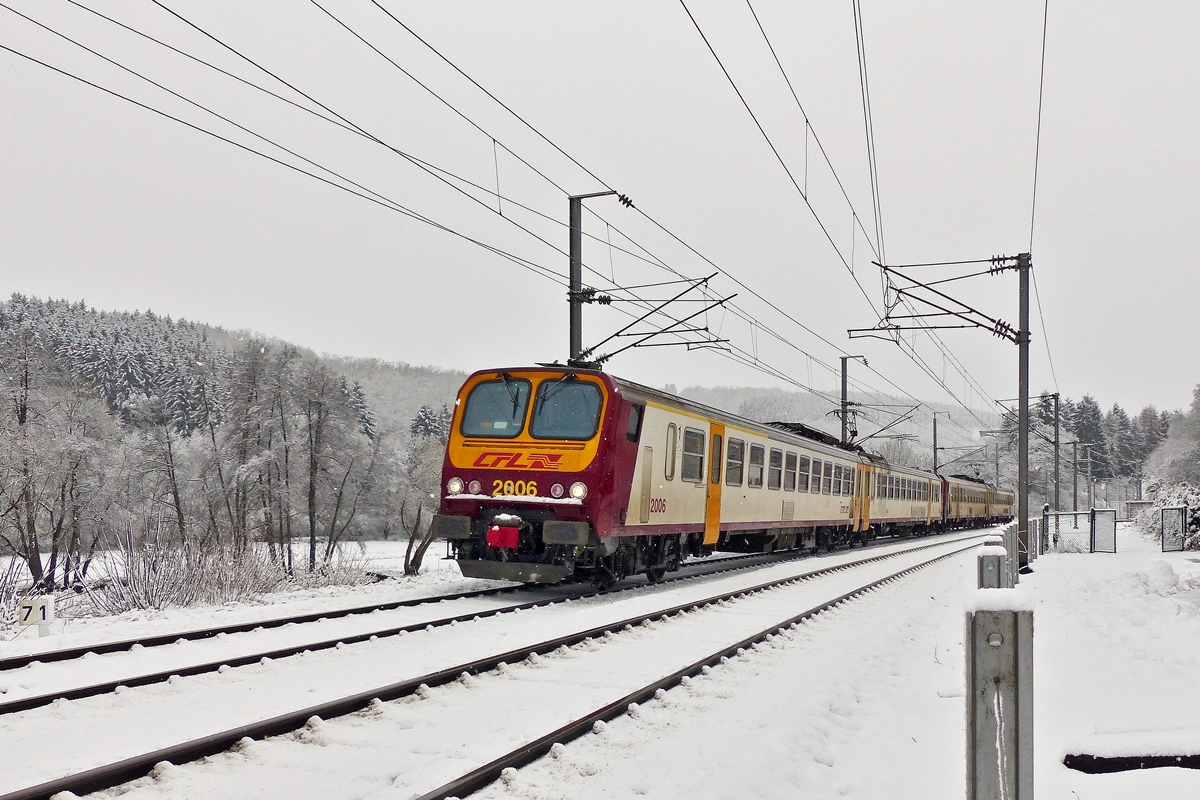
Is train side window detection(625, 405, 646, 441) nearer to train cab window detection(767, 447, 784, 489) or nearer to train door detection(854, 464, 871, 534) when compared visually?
train cab window detection(767, 447, 784, 489)

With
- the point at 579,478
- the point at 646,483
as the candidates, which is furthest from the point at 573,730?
the point at 646,483

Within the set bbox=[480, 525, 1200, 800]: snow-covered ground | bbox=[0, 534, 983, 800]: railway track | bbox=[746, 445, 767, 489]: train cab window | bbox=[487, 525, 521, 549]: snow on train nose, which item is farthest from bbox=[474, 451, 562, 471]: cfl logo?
bbox=[746, 445, 767, 489]: train cab window

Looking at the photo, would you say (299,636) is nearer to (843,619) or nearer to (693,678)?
(693,678)

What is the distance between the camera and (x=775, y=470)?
58.0 ft

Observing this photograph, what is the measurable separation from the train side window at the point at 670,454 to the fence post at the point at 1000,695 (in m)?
10.2

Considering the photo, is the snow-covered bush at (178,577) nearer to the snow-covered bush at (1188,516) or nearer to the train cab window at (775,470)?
A: the train cab window at (775,470)

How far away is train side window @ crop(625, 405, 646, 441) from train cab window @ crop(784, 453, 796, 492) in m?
7.18

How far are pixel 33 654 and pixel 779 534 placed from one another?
1534 cm

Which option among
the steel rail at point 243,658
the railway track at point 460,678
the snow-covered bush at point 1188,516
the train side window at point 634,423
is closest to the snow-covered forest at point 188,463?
the steel rail at point 243,658

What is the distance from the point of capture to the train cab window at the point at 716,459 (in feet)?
47.5

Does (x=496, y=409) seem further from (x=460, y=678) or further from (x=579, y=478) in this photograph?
(x=460, y=678)

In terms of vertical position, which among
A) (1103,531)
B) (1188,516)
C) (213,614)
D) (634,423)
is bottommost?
(213,614)

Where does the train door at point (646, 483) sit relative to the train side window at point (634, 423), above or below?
below

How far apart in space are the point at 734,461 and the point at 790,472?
12.3 feet
